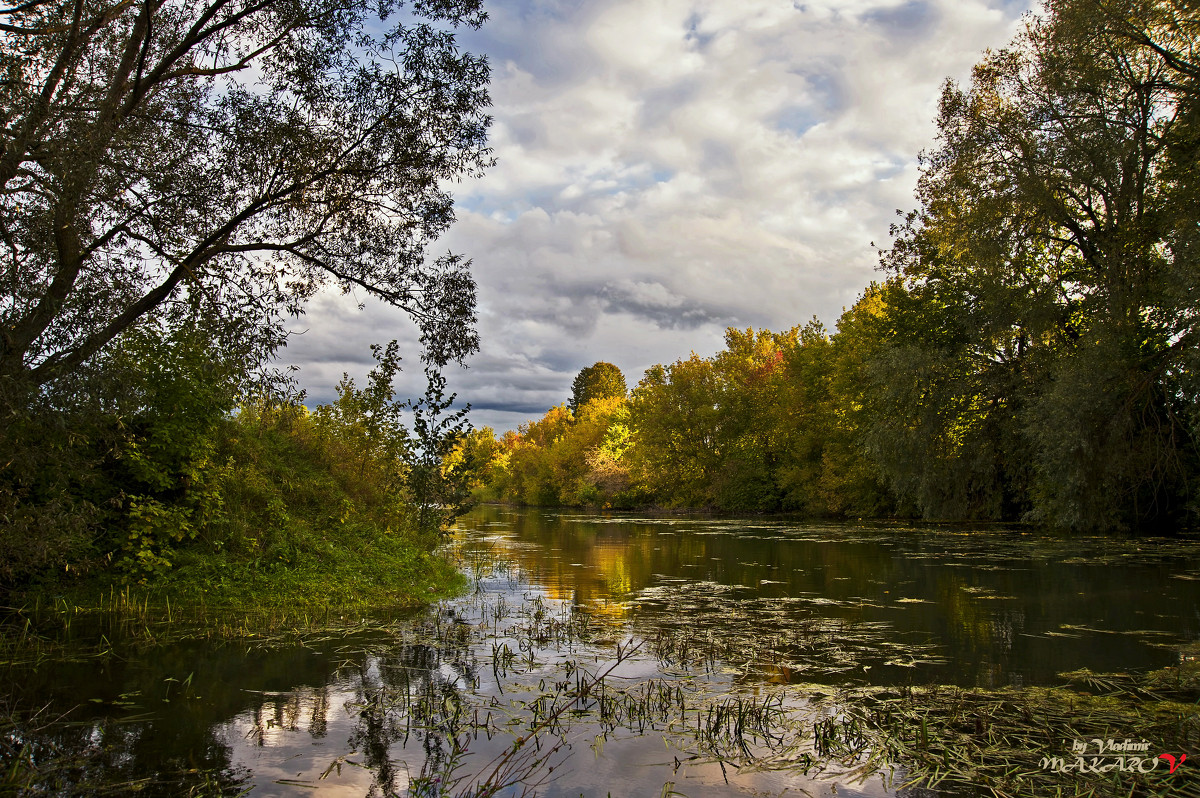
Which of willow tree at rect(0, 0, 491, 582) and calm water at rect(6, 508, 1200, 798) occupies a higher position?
willow tree at rect(0, 0, 491, 582)

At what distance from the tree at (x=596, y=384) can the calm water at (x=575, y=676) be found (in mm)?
85759

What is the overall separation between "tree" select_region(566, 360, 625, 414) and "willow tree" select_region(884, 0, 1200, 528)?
72.4m

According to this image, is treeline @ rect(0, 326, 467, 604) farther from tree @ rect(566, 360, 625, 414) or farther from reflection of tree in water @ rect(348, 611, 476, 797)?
tree @ rect(566, 360, 625, 414)

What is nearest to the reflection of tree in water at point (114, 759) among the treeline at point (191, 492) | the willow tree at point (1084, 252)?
the treeline at point (191, 492)

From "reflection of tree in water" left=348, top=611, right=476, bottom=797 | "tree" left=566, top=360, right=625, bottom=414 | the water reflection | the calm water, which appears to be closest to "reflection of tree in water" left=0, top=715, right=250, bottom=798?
the calm water

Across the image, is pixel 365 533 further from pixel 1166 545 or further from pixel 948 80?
pixel 948 80

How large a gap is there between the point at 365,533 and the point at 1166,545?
68.9 ft

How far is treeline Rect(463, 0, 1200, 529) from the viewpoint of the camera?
2075 cm

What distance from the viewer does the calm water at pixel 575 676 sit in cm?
462

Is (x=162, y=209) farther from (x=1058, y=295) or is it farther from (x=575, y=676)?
(x=1058, y=295)

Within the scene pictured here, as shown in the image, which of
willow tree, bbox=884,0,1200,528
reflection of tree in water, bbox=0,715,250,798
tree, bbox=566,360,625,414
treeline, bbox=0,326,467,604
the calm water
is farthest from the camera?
tree, bbox=566,360,625,414

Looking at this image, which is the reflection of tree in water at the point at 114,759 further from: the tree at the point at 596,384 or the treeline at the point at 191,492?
the tree at the point at 596,384

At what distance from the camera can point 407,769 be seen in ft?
15.2

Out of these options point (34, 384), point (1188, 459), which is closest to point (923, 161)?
point (1188, 459)
